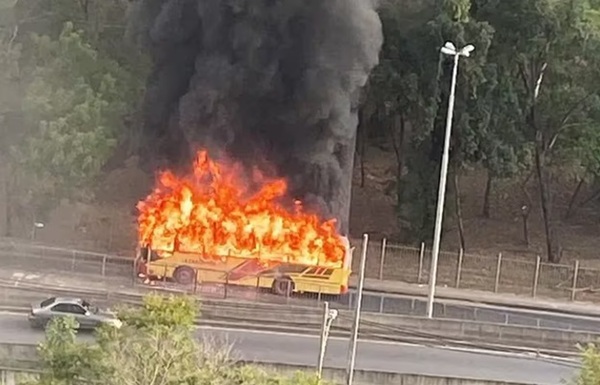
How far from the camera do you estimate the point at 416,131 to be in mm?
31281

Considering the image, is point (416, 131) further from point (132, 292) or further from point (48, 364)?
point (48, 364)

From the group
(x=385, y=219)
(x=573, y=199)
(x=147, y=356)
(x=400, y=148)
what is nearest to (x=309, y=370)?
(x=147, y=356)

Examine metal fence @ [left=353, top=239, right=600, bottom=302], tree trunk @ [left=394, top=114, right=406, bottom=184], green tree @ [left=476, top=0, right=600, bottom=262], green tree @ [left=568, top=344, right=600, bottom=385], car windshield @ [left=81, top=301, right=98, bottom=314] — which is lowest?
car windshield @ [left=81, top=301, right=98, bottom=314]

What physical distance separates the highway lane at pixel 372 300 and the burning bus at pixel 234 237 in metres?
0.47

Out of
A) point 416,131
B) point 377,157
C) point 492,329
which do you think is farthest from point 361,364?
point 377,157

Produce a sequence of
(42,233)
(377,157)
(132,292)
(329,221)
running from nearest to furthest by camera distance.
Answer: (132,292) < (329,221) < (42,233) < (377,157)

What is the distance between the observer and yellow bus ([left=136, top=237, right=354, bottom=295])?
24.7 metres

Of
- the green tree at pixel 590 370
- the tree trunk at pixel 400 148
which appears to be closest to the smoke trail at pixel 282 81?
the tree trunk at pixel 400 148

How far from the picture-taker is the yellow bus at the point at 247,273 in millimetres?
24719

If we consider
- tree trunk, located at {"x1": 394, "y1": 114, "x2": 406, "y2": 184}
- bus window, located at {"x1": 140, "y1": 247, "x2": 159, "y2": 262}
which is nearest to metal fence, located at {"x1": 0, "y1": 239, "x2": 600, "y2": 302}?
bus window, located at {"x1": 140, "y1": 247, "x2": 159, "y2": 262}

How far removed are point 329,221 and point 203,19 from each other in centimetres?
667

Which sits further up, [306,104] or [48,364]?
[306,104]

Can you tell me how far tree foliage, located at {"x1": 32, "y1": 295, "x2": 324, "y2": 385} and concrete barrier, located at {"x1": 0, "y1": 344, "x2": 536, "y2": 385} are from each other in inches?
79.8

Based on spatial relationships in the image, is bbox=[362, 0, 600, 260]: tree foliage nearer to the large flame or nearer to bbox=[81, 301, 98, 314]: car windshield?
the large flame
